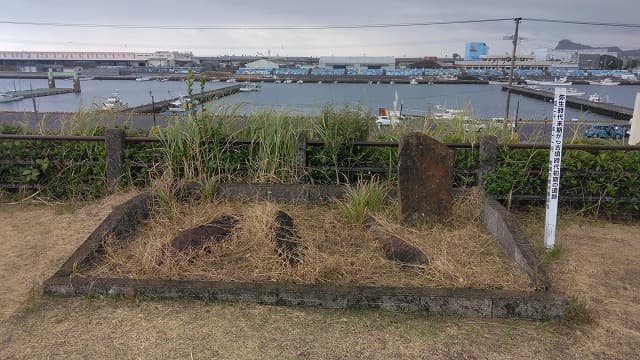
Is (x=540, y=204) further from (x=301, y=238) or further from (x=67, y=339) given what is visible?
(x=67, y=339)

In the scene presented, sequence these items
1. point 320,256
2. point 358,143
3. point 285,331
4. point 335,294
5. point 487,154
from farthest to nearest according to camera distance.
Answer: point 358,143
point 487,154
point 320,256
point 335,294
point 285,331

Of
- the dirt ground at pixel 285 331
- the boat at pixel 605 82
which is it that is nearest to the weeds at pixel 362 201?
the dirt ground at pixel 285 331

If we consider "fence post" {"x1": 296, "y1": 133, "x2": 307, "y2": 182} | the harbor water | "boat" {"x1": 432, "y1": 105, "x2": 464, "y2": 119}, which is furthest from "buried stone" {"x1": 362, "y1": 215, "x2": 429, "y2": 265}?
"boat" {"x1": 432, "y1": 105, "x2": 464, "y2": 119}

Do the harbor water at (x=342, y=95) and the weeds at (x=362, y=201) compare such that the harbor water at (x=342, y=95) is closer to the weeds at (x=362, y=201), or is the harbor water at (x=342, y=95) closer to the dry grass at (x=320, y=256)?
the weeds at (x=362, y=201)

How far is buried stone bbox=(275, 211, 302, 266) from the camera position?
3.56m

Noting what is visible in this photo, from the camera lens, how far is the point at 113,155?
18.3 feet

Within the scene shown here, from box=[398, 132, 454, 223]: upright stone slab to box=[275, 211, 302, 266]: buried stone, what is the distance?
42.7 inches

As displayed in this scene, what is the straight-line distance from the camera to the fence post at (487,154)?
5121 millimetres

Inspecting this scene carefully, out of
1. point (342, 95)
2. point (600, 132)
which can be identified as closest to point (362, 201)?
point (600, 132)

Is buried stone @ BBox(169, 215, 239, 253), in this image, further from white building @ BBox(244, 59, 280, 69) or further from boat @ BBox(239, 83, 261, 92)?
white building @ BBox(244, 59, 280, 69)

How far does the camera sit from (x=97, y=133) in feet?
20.4

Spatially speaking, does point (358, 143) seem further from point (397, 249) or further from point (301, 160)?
point (397, 249)

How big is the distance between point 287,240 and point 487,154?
269cm

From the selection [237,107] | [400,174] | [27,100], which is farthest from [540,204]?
[27,100]
